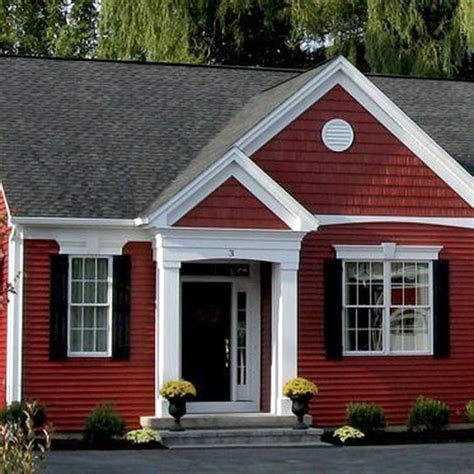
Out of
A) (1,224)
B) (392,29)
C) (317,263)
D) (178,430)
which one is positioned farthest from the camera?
(392,29)

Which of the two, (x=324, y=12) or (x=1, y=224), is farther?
(x=324, y=12)

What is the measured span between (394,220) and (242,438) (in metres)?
4.84

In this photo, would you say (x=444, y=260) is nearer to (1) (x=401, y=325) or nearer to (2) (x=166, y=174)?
(1) (x=401, y=325)

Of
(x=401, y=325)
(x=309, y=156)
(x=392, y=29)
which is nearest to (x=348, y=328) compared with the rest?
(x=401, y=325)

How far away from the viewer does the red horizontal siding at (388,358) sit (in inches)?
872

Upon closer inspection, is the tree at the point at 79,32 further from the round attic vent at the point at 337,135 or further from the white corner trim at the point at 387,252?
the white corner trim at the point at 387,252

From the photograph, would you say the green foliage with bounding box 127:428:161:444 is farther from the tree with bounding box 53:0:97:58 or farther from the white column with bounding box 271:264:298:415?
the tree with bounding box 53:0:97:58

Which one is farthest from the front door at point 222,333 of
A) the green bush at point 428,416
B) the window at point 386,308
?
the green bush at point 428,416

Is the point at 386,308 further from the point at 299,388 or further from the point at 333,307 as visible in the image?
the point at 299,388

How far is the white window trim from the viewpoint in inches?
883

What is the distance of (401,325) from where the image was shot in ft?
74.7

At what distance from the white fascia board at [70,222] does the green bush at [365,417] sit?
15.3 feet

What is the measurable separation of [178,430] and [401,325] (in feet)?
15.1

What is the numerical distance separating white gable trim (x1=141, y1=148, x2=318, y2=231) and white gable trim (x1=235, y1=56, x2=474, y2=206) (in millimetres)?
777
